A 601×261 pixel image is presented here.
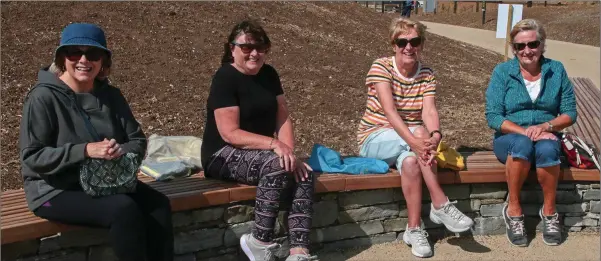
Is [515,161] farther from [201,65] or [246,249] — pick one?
[201,65]

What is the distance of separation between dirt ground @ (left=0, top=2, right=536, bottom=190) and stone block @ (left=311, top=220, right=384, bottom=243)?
81.4 inches

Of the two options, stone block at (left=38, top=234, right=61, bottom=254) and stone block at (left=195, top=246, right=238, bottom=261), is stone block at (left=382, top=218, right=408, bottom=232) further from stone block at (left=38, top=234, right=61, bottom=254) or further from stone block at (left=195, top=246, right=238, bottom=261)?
stone block at (left=38, top=234, right=61, bottom=254)

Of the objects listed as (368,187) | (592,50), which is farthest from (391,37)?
(592,50)

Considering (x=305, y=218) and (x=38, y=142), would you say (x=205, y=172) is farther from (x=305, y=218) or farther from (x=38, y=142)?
(x=38, y=142)

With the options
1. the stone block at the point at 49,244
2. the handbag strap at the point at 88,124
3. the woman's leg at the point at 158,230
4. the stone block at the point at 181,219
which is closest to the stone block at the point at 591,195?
the stone block at the point at 181,219

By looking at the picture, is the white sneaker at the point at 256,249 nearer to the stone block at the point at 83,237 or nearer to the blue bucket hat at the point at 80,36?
the stone block at the point at 83,237

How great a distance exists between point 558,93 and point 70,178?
308 cm

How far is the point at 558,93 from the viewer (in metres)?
4.38

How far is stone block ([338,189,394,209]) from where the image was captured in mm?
4160

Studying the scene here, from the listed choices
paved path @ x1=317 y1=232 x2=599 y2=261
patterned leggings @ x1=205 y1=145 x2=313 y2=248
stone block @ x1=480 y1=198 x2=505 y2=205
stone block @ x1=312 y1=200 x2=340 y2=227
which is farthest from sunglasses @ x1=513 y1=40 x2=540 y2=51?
patterned leggings @ x1=205 y1=145 x2=313 y2=248

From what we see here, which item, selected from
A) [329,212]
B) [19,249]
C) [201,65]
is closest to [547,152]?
[329,212]

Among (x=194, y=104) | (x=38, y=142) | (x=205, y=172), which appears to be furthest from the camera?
(x=194, y=104)

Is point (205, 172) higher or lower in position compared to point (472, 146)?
higher

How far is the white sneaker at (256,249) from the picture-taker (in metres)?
3.63
